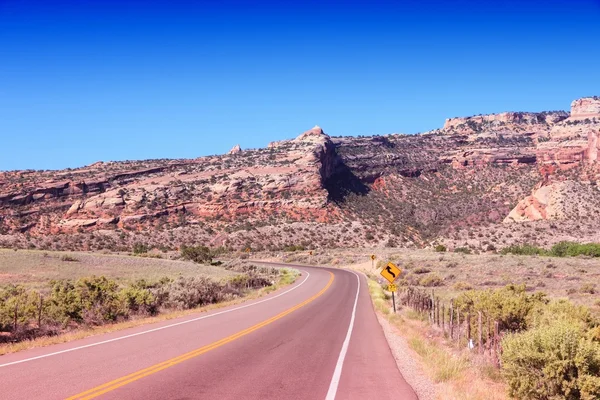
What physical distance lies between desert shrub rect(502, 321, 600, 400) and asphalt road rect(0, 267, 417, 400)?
181 centimetres

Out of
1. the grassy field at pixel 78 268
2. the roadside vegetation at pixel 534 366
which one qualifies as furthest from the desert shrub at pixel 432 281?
the roadside vegetation at pixel 534 366

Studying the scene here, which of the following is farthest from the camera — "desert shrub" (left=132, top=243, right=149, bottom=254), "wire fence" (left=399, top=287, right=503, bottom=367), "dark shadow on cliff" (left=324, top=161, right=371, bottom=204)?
"dark shadow on cliff" (left=324, top=161, right=371, bottom=204)

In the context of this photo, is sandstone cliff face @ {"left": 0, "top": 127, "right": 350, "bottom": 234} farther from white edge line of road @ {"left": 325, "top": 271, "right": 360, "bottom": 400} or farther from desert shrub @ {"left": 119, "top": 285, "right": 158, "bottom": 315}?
white edge line of road @ {"left": 325, "top": 271, "right": 360, "bottom": 400}

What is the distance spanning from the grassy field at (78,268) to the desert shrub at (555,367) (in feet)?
98.4

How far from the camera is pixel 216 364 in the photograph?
1007cm

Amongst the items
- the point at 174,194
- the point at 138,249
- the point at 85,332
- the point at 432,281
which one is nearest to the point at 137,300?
the point at 85,332

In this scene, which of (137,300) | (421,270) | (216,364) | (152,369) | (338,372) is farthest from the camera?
(421,270)

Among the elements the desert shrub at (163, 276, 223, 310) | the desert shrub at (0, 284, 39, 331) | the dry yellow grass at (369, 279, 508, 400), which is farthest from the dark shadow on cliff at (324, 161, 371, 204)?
the dry yellow grass at (369, 279, 508, 400)

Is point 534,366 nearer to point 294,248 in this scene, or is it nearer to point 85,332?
point 85,332

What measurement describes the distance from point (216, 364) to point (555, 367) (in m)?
6.42

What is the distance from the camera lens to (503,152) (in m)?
113

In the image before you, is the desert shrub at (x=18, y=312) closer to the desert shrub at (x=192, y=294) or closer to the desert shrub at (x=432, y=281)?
the desert shrub at (x=192, y=294)

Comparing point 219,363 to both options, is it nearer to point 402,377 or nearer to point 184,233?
point 402,377

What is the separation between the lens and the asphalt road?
308 inches
